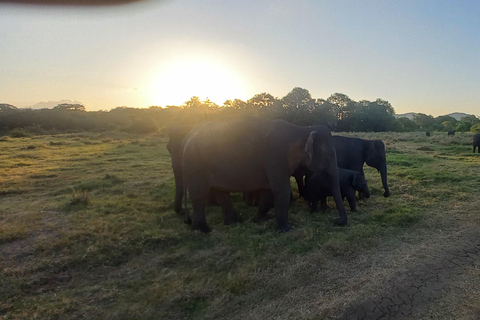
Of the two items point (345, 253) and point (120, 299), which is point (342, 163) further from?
point (120, 299)

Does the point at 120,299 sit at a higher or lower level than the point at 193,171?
lower

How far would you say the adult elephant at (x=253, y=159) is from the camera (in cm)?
700

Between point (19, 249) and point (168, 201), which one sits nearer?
point (19, 249)

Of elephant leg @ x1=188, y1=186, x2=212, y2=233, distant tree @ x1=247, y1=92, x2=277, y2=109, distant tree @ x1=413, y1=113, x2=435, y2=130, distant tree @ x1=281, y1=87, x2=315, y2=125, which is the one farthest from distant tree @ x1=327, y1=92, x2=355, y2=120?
elephant leg @ x1=188, y1=186, x2=212, y2=233

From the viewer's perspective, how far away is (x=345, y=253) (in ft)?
18.8

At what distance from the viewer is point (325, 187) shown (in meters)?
7.95

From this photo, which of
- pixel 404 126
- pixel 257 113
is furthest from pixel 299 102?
pixel 257 113

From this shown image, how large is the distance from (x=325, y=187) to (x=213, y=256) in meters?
3.55

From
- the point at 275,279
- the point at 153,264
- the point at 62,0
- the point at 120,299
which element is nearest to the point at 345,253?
the point at 275,279

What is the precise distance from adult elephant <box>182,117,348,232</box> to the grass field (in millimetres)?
805

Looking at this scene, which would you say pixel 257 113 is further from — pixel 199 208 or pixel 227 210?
pixel 199 208

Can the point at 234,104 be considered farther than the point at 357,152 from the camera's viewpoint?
Yes

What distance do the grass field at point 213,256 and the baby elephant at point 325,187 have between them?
36cm

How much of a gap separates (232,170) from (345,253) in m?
2.89
